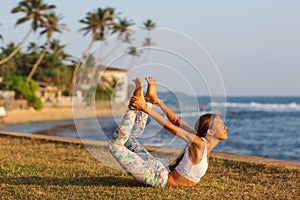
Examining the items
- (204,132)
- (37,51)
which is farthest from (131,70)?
(37,51)

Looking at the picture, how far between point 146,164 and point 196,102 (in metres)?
1.00

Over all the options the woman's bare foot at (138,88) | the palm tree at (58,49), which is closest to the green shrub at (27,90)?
the palm tree at (58,49)

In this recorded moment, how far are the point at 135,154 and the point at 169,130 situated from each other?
29.3 inches

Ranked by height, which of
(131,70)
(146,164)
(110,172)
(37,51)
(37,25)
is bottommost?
(37,51)

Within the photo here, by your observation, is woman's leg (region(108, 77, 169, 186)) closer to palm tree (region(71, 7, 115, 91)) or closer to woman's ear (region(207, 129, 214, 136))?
woman's ear (region(207, 129, 214, 136))

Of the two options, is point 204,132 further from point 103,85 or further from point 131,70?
point 103,85

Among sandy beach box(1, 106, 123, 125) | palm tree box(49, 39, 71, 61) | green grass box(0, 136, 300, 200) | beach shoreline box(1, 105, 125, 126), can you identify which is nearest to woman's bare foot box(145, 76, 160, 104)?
green grass box(0, 136, 300, 200)

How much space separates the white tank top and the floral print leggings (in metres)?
0.20

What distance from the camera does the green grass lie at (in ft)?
20.3

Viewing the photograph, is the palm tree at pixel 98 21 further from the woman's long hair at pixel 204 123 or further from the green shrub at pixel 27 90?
the woman's long hair at pixel 204 123

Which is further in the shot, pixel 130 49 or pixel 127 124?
pixel 130 49

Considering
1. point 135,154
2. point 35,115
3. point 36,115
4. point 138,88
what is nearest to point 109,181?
point 135,154

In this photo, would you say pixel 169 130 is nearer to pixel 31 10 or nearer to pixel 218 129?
pixel 218 129

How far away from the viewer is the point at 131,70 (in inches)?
251
